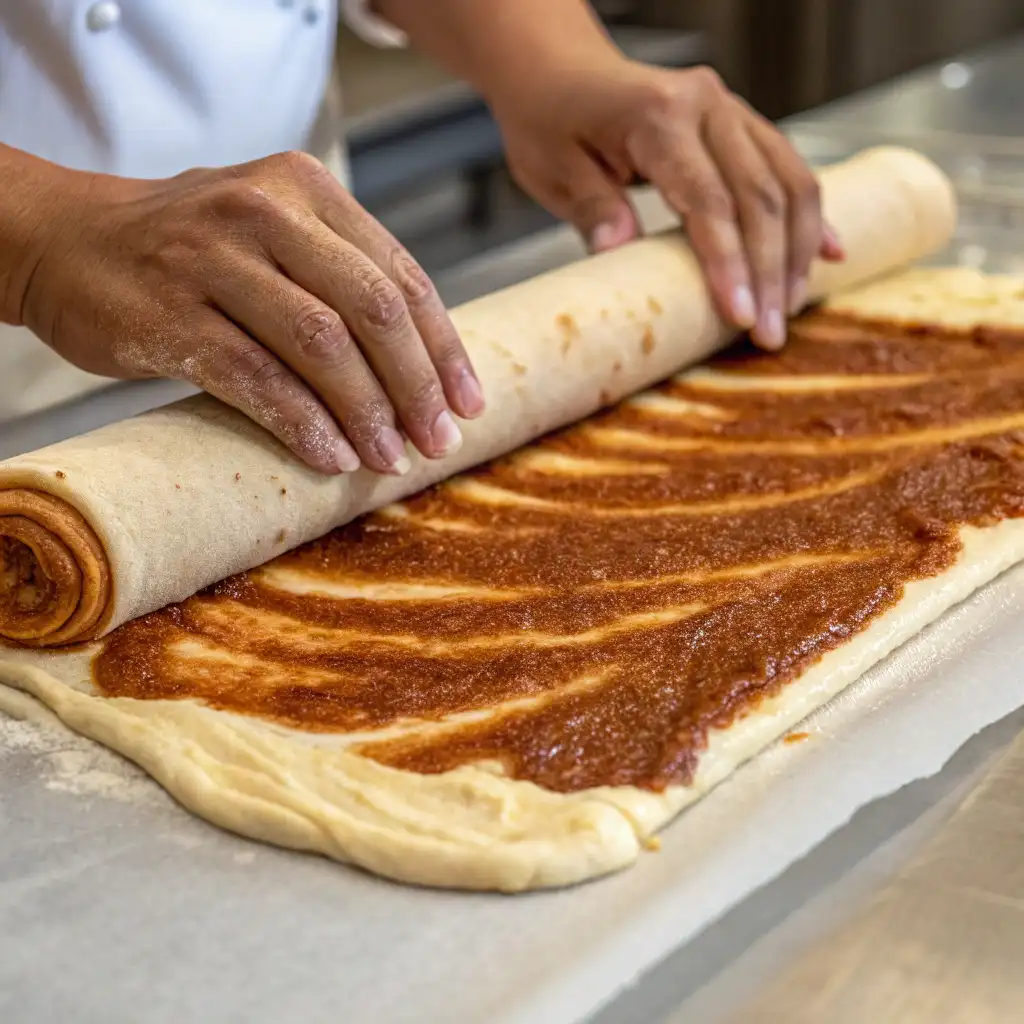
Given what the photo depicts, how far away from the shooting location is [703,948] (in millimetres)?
1123

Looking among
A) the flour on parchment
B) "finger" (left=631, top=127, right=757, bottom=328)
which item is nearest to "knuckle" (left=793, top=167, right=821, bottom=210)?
"finger" (left=631, top=127, right=757, bottom=328)

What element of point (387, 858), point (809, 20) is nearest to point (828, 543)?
point (387, 858)

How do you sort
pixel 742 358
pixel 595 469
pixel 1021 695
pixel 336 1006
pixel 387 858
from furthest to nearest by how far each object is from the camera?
1. pixel 742 358
2. pixel 595 469
3. pixel 1021 695
4. pixel 387 858
5. pixel 336 1006

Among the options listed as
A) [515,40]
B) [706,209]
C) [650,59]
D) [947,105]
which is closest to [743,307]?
[706,209]

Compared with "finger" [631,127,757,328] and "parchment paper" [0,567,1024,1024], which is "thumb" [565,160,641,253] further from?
"parchment paper" [0,567,1024,1024]

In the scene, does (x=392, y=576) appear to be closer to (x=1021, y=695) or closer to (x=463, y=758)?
(x=463, y=758)

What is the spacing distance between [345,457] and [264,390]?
125 millimetres

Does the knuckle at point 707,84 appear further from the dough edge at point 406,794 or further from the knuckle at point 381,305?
the dough edge at point 406,794

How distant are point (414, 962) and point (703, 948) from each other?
24 cm

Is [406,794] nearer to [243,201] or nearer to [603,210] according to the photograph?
[243,201]

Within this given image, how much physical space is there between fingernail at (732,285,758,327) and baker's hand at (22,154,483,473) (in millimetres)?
737

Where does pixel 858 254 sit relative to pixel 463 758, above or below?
above

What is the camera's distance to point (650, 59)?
16.4ft

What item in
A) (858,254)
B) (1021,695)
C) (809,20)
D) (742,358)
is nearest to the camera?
(1021,695)
